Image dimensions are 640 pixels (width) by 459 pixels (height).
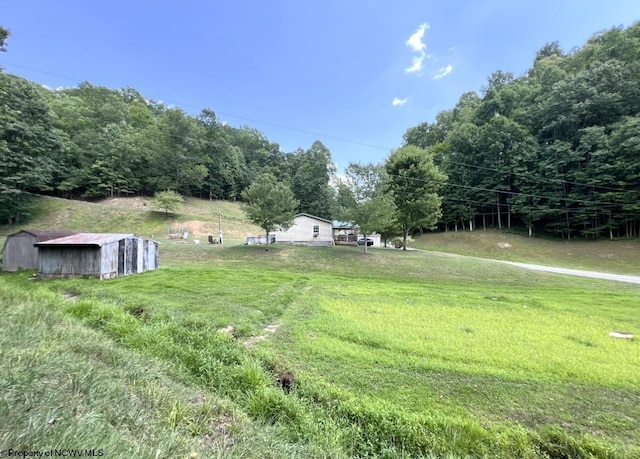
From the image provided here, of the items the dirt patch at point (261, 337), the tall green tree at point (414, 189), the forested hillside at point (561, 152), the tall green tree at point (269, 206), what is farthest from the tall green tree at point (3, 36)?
the forested hillside at point (561, 152)

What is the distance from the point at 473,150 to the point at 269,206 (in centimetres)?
3488

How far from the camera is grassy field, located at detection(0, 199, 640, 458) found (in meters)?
2.53

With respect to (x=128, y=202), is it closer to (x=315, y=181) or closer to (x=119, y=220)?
(x=119, y=220)

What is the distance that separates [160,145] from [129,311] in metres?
46.6

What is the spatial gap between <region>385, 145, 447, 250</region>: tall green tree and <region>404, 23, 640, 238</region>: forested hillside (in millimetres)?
9201

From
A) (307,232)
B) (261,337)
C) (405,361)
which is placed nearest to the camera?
(405,361)

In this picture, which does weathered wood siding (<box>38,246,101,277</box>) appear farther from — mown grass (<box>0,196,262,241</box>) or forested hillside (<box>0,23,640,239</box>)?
mown grass (<box>0,196,262,241</box>)

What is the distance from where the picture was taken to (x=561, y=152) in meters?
32.2

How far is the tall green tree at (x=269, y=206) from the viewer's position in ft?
72.5

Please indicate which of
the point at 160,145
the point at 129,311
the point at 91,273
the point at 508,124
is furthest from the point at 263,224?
the point at 508,124

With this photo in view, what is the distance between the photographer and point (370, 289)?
11672mm

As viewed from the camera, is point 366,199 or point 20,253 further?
point 366,199

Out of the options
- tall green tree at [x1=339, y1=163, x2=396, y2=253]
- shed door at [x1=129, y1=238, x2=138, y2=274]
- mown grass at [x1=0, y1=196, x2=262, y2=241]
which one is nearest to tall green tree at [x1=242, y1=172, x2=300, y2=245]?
tall green tree at [x1=339, y1=163, x2=396, y2=253]

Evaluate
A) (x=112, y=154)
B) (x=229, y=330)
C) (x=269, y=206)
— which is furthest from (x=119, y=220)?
(x=229, y=330)
